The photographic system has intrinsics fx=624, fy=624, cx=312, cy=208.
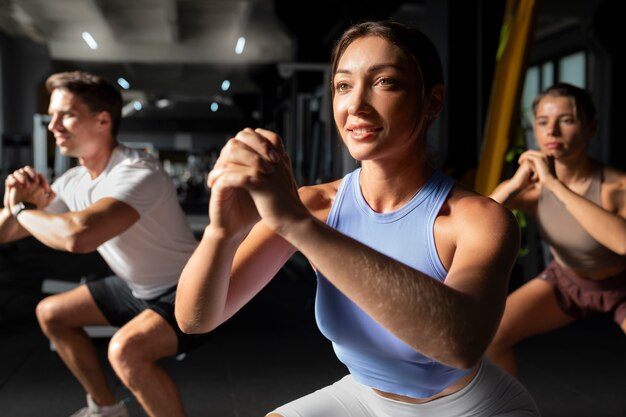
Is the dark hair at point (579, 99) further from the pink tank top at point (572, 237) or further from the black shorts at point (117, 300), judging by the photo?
the black shorts at point (117, 300)

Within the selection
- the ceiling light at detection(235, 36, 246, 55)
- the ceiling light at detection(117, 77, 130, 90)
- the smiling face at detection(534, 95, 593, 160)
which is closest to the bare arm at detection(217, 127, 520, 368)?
the smiling face at detection(534, 95, 593, 160)

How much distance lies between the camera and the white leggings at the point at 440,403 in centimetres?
106

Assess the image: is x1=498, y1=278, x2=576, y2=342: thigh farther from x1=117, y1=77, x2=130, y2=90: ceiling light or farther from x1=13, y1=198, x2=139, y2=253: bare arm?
x1=117, y1=77, x2=130, y2=90: ceiling light

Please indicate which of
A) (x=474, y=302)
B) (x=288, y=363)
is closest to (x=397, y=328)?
(x=474, y=302)

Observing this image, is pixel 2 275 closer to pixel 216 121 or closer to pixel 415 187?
pixel 415 187

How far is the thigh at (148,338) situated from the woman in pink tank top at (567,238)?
3.27ft

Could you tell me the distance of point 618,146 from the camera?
8.01 m

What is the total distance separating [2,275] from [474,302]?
17.6 ft

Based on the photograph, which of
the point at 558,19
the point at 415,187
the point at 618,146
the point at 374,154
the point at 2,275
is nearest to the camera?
the point at 374,154

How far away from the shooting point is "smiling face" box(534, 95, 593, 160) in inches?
77.7

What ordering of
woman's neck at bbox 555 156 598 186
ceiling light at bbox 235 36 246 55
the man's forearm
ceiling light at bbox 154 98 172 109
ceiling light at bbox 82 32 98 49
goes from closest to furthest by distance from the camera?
1. the man's forearm
2. woman's neck at bbox 555 156 598 186
3. ceiling light at bbox 82 32 98 49
4. ceiling light at bbox 235 36 246 55
5. ceiling light at bbox 154 98 172 109

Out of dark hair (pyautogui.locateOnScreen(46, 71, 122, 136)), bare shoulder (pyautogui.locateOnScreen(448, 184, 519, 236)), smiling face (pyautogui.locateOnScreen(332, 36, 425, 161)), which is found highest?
dark hair (pyautogui.locateOnScreen(46, 71, 122, 136))

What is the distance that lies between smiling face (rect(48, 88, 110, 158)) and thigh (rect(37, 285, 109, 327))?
468mm

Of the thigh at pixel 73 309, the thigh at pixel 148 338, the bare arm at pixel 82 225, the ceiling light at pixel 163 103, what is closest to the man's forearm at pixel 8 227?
the bare arm at pixel 82 225
